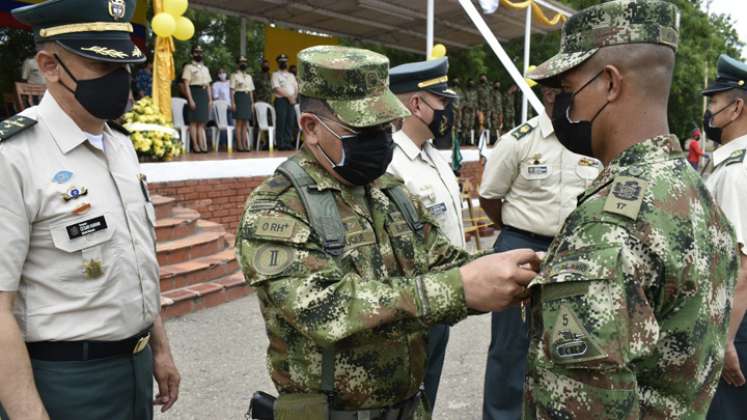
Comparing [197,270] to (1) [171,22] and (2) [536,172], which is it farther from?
(2) [536,172]

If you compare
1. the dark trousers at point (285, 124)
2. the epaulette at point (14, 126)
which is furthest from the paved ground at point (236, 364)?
the dark trousers at point (285, 124)

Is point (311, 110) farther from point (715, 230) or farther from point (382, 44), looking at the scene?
point (382, 44)

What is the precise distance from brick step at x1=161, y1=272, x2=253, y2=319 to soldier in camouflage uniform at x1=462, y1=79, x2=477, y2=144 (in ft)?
38.8

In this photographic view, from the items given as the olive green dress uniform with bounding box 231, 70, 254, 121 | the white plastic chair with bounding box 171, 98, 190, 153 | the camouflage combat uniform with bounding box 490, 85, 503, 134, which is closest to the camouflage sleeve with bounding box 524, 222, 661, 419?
the white plastic chair with bounding box 171, 98, 190, 153

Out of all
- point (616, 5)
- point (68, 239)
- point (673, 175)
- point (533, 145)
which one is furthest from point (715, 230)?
point (533, 145)

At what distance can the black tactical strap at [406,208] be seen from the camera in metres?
1.87

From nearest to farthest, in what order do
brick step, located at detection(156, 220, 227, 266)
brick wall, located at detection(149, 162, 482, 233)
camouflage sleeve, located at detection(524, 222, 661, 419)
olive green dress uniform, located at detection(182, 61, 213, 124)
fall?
camouflage sleeve, located at detection(524, 222, 661, 419)
brick step, located at detection(156, 220, 227, 266)
brick wall, located at detection(149, 162, 482, 233)
olive green dress uniform, located at detection(182, 61, 213, 124)

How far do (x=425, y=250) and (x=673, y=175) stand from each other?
824mm

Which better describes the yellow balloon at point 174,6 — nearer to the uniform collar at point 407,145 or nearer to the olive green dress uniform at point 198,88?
the olive green dress uniform at point 198,88

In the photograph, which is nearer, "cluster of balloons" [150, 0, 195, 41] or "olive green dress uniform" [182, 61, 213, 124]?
"cluster of balloons" [150, 0, 195, 41]

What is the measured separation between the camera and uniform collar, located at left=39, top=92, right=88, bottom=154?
180cm

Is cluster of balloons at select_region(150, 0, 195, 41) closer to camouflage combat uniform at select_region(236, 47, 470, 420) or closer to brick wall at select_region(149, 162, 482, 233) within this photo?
brick wall at select_region(149, 162, 482, 233)

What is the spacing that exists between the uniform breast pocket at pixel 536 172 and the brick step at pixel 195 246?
11.4 ft

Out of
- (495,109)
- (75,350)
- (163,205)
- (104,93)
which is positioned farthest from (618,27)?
(495,109)
